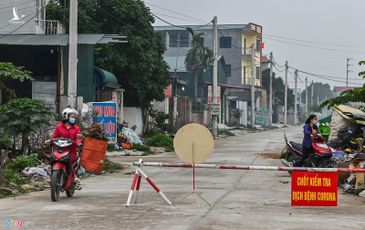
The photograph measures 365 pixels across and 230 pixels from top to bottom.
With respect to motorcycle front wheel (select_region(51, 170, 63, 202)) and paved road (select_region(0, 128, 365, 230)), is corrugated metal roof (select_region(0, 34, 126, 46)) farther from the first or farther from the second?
motorcycle front wheel (select_region(51, 170, 63, 202))

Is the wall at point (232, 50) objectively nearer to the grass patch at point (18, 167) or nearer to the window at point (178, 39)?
the window at point (178, 39)

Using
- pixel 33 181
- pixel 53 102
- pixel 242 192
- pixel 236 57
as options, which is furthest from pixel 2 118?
pixel 236 57

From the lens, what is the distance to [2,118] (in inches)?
717

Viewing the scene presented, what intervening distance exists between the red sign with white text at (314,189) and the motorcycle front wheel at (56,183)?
4132 mm

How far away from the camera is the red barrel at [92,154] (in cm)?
1820

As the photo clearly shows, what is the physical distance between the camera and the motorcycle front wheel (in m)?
11.7

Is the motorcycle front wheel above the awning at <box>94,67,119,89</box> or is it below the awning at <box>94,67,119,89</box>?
below

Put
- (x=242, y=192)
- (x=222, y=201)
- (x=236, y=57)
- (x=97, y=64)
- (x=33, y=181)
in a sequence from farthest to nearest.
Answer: (x=236, y=57), (x=97, y=64), (x=33, y=181), (x=242, y=192), (x=222, y=201)

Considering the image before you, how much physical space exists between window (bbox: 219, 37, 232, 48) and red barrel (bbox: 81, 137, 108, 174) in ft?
237

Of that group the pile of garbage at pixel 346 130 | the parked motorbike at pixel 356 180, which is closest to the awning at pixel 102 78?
the pile of garbage at pixel 346 130

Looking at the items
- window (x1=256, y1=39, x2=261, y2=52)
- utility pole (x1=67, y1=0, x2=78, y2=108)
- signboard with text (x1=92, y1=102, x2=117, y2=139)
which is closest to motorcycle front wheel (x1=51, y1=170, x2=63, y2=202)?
utility pole (x1=67, y1=0, x2=78, y2=108)

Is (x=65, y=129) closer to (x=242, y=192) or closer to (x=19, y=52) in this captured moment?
(x=242, y=192)

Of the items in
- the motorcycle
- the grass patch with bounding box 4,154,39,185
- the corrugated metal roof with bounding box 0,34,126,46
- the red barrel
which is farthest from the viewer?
the corrugated metal roof with bounding box 0,34,126,46

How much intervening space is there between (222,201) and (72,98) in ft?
36.0
